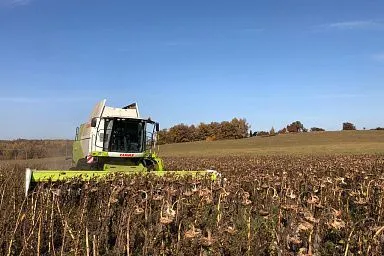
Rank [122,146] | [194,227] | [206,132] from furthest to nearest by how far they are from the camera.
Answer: [206,132] < [122,146] < [194,227]

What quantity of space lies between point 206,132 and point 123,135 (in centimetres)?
8434

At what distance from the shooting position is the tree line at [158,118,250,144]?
309 feet

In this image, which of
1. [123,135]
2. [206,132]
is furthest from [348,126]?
[123,135]

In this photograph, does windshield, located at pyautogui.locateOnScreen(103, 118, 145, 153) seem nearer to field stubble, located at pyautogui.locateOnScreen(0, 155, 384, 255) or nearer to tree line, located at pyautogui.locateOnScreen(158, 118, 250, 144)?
field stubble, located at pyautogui.locateOnScreen(0, 155, 384, 255)

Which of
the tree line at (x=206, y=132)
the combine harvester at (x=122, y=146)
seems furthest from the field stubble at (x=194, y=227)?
the tree line at (x=206, y=132)

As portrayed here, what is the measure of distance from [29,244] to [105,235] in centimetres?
93

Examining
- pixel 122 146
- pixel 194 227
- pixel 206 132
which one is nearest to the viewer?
pixel 194 227

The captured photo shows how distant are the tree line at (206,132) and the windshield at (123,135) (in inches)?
3098

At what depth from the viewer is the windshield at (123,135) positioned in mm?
14297

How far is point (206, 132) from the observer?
3885 inches

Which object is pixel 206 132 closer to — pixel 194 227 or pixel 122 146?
pixel 122 146

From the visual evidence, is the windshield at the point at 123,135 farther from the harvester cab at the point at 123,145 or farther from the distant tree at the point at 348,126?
the distant tree at the point at 348,126

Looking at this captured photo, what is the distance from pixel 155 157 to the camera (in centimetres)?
1453

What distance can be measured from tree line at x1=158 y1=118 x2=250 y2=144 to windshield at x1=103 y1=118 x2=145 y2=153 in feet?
258
